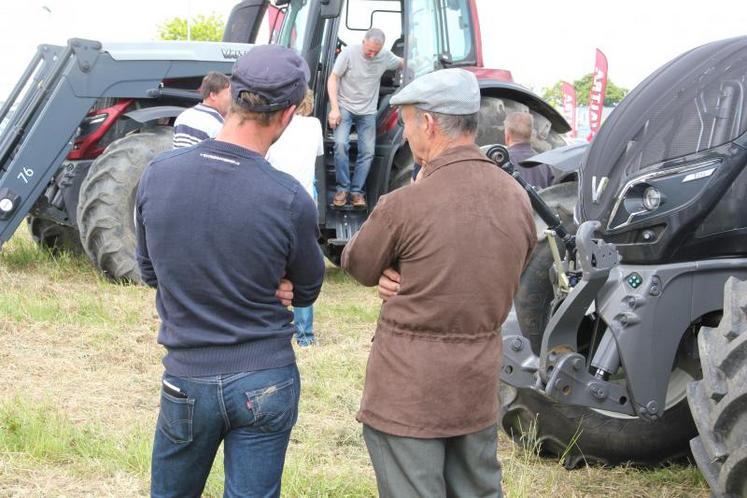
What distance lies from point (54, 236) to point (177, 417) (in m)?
6.95

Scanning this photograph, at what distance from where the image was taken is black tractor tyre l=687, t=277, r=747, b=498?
2.74 metres

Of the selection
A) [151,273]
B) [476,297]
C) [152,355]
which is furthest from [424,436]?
[152,355]

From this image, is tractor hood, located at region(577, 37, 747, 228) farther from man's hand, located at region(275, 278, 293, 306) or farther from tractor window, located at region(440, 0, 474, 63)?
tractor window, located at region(440, 0, 474, 63)

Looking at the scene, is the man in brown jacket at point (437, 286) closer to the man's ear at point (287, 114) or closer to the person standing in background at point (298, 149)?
the man's ear at point (287, 114)

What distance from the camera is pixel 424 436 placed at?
8.41 ft

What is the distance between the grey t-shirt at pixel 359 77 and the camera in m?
7.59

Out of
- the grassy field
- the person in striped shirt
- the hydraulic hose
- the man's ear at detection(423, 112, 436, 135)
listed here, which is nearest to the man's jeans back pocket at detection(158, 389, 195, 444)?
the man's ear at detection(423, 112, 436, 135)

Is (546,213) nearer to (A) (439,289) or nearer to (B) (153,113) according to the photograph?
(A) (439,289)

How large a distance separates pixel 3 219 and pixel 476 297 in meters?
5.94

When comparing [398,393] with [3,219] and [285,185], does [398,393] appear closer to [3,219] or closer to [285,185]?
[285,185]

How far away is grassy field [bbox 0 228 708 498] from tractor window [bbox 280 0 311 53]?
2.12 metres

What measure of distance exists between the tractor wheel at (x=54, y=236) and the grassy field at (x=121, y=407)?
3.18 ft

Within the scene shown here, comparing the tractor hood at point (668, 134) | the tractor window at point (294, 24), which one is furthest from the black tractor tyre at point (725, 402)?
the tractor window at point (294, 24)

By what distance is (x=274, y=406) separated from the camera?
8.16 ft
